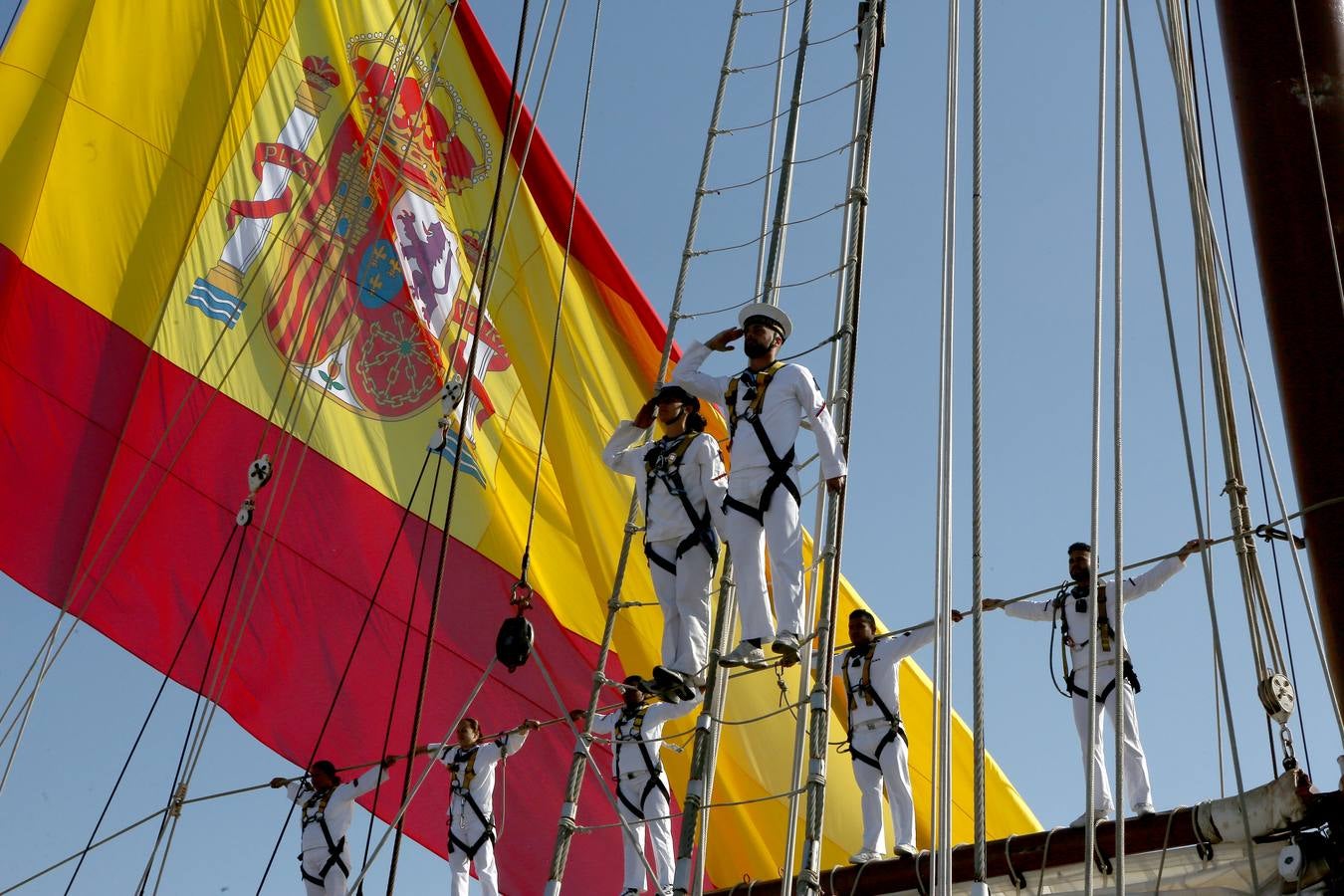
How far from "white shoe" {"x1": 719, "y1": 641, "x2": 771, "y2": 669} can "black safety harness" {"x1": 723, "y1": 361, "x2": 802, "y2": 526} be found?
568 millimetres

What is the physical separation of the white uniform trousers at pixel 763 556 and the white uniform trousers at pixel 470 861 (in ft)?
10.2

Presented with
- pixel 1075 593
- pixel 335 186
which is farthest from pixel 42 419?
pixel 1075 593

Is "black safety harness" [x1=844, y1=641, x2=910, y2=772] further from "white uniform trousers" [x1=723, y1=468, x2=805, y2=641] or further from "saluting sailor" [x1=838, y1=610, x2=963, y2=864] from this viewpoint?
"white uniform trousers" [x1=723, y1=468, x2=805, y2=641]

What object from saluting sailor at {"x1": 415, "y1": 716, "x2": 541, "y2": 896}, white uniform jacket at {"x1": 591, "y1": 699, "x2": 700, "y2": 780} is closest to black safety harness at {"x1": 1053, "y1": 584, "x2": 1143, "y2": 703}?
white uniform jacket at {"x1": 591, "y1": 699, "x2": 700, "y2": 780}

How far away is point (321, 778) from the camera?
825 centimetres

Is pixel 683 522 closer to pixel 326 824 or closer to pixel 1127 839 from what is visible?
pixel 1127 839

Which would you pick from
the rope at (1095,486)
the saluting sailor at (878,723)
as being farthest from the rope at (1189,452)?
the saluting sailor at (878,723)

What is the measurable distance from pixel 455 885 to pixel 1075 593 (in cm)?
361

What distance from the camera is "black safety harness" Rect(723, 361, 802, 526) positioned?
580 centimetres

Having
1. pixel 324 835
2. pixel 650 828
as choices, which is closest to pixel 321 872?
pixel 324 835

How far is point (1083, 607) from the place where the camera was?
7.89 meters

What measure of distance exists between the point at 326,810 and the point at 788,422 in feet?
12.9

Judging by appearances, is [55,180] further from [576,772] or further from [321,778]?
[576,772]

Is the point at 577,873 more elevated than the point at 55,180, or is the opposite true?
the point at 55,180
